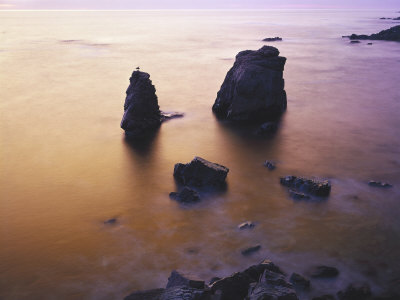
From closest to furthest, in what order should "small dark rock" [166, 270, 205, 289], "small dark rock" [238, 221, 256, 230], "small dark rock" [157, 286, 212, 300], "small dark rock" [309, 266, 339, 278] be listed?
"small dark rock" [157, 286, 212, 300] → "small dark rock" [166, 270, 205, 289] → "small dark rock" [309, 266, 339, 278] → "small dark rock" [238, 221, 256, 230]

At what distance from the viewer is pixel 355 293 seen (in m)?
10.6

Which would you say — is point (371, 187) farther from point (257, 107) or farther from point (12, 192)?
point (12, 192)

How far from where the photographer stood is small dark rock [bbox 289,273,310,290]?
11023 millimetres

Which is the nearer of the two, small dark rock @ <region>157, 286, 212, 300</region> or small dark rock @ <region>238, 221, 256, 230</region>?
small dark rock @ <region>157, 286, 212, 300</region>

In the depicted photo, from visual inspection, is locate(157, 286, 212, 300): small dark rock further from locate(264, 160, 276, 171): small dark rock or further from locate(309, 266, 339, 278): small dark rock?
locate(264, 160, 276, 171): small dark rock

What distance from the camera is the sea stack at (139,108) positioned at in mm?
23625

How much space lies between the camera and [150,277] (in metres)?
11.8

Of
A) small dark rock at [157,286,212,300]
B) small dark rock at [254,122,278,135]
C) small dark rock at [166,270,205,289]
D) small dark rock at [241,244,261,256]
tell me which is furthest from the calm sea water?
small dark rock at [157,286,212,300]

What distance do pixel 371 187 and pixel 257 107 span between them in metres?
11.1

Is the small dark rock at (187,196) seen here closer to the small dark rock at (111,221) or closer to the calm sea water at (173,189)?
the calm sea water at (173,189)

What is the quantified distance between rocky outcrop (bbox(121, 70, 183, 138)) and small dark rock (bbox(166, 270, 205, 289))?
14.2m

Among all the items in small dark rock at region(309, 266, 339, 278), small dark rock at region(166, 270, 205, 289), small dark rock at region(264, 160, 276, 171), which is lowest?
small dark rock at region(309, 266, 339, 278)

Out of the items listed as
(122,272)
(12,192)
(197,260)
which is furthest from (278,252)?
(12,192)

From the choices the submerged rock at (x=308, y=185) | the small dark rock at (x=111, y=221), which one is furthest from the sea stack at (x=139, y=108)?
the submerged rock at (x=308, y=185)
